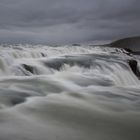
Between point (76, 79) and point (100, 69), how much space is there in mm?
3272

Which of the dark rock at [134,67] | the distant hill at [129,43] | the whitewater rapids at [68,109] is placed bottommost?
the whitewater rapids at [68,109]

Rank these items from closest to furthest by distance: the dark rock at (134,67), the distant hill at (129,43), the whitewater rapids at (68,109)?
the whitewater rapids at (68,109) < the dark rock at (134,67) < the distant hill at (129,43)

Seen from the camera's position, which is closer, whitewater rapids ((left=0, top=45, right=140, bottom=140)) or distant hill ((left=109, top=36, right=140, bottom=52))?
whitewater rapids ((left=0, top=45, right=140, bottom=140))

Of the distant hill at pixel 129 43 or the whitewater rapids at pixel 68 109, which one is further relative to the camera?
the distant hill at pixel 129 43

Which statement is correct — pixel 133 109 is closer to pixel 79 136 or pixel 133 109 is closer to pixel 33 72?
pixel 79 136

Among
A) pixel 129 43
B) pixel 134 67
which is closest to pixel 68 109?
pixel 134 67

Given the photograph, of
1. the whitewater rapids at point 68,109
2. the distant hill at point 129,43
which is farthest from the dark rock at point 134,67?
the distant hill at point 129,43

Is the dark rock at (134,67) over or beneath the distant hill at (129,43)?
beneath

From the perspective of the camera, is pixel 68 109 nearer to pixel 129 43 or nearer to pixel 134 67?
pixel 134 67

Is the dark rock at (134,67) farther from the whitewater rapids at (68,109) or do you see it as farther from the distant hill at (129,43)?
the distant hill at (129,43)

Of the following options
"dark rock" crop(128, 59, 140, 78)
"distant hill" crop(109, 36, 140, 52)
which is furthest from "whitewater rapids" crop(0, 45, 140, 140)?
"distant hill" crop(109, 36, 140, 52)

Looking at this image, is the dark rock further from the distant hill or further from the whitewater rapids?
the distant hill

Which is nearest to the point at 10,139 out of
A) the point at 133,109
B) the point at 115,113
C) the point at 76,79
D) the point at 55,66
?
the point at 115,113

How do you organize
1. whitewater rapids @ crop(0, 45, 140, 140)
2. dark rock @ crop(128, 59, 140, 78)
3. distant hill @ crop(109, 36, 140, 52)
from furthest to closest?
1. distant hill @ crop(109, 36, 140, 52)
2. dark rock @ crop(128, 59, 140, 78)
3. whitewater rapids @ crop(0, 45, 140, 140)
